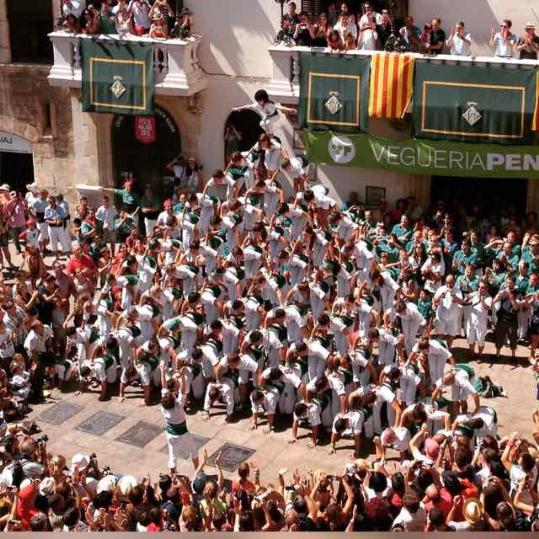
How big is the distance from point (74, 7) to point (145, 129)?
130 inches

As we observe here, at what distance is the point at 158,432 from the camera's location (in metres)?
18.5

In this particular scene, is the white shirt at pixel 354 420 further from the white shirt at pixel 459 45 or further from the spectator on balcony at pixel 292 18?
the spectator on balcony at pixel 292 18

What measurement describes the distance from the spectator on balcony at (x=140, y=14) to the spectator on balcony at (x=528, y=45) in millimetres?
8475

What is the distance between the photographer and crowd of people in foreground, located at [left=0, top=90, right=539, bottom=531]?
1352cm

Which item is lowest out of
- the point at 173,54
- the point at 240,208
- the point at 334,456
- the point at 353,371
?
the point at 334,456

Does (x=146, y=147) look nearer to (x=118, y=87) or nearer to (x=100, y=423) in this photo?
(x=118, y=87)

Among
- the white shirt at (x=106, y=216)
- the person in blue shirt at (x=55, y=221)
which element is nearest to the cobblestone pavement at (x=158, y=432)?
the white shirt at (x=106, y=216)

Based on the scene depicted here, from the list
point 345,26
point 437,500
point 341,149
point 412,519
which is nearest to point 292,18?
point 345,26

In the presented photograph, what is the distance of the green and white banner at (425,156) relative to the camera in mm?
23406

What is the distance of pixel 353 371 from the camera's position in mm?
17531

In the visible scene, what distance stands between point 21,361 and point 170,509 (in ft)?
21.3

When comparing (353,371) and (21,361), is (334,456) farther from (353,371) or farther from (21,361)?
(21,361)

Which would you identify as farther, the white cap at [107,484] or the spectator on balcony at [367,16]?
the spectator on balcony at [367,16]

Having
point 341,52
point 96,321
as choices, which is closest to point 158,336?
point 96,321
